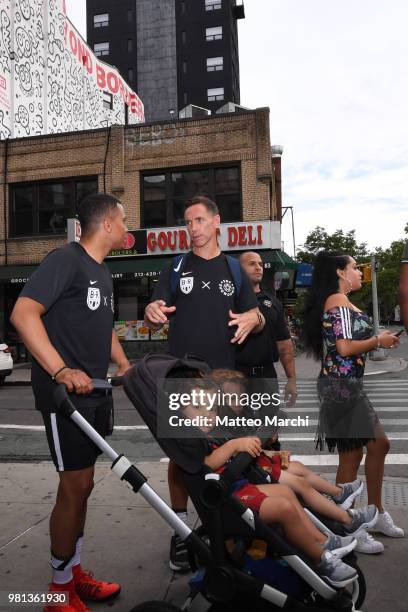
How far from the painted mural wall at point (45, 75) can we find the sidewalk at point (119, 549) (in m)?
19.7

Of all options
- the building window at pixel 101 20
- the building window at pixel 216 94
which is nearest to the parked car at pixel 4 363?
the building window at pixel 216 94

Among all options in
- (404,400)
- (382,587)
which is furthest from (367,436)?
(404,400)

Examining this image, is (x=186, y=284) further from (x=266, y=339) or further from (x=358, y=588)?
(x=358, y=588)

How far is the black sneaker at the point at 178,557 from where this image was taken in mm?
3168

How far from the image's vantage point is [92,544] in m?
3.61

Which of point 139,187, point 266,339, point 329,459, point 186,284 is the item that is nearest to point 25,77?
point 139,187

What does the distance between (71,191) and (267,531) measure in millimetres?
19380

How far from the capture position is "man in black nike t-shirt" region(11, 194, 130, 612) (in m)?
2.53

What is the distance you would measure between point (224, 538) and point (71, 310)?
1359mm

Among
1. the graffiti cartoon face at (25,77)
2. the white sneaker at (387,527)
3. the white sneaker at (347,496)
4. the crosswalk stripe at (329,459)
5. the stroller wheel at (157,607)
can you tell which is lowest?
the crosswalk stripe at (329,459)

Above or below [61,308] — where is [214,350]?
below

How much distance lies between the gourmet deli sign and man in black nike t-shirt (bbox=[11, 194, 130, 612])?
14.4 m

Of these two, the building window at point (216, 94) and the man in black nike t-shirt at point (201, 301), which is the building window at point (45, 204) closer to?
the man in black nike t-shirt at point (201, 301)

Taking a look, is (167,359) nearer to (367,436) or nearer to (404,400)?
(367,436)
